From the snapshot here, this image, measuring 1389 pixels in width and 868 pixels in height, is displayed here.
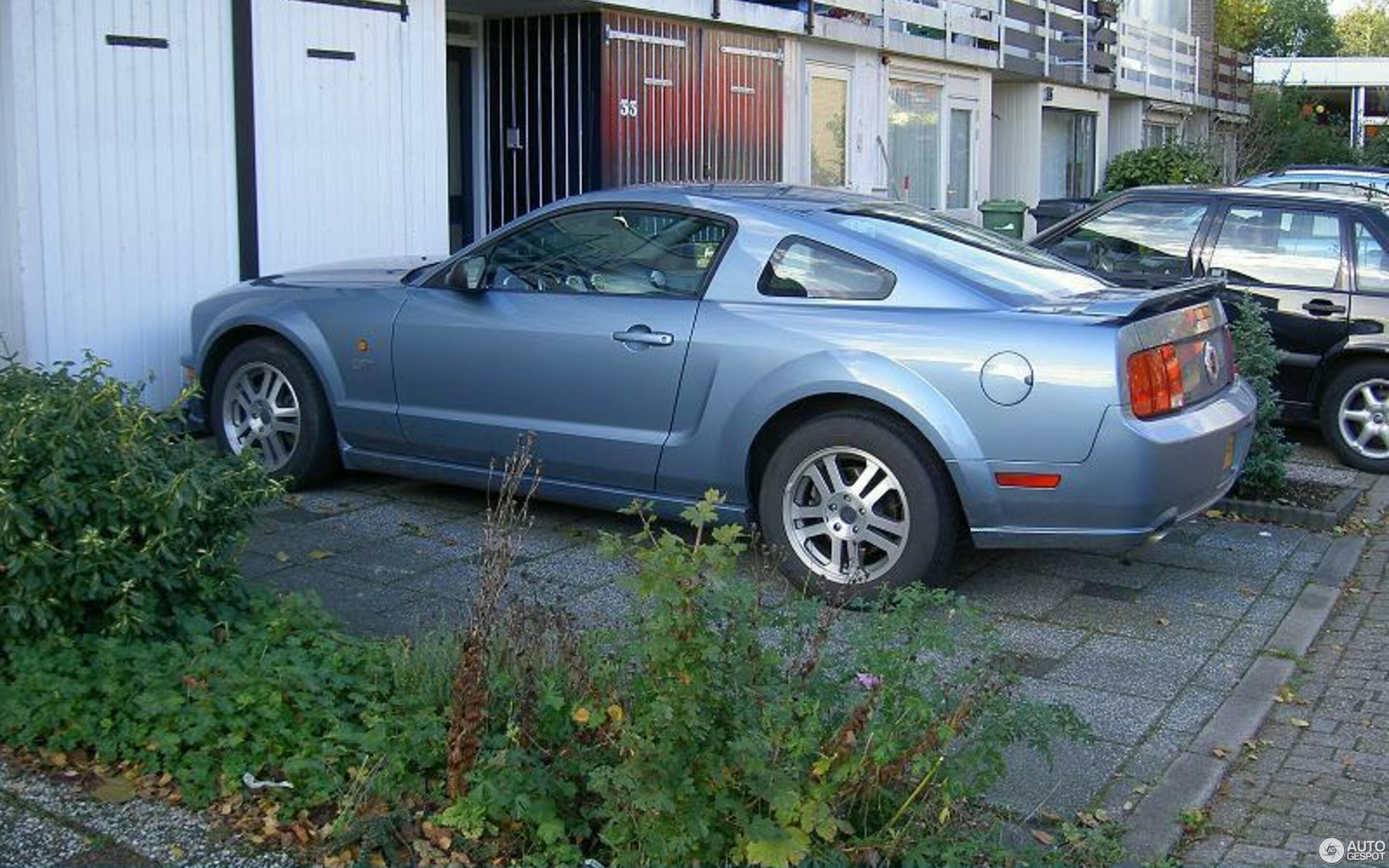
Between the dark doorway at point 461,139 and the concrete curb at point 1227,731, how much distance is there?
819 cm

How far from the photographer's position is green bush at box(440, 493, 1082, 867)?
→ 3.72 metres

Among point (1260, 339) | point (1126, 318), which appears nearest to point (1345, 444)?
point (1260, 339)

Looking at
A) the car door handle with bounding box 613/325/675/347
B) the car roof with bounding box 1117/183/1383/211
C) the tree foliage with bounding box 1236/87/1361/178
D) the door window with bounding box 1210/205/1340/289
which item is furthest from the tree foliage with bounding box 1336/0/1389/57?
the car door handle with bounding box 613/325/675/347

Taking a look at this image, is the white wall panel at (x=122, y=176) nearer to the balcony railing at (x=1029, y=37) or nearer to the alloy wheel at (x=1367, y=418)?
the balcony railing at (x=1029, y=37)

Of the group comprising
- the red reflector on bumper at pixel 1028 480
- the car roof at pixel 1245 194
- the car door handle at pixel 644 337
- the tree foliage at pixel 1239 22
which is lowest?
the red reflector on bumper at pixel 1028 480

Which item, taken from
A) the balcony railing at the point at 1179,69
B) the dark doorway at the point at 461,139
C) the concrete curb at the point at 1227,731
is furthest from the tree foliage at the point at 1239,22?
the concrete curb at the point at 1227,731

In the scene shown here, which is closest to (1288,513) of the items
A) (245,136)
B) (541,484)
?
(541,484)

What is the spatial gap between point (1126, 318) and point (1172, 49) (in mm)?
23625

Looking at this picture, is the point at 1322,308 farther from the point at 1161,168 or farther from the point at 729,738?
the point at 1161,168

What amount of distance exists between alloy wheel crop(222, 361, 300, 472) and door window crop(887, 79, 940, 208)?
10725 millimetres

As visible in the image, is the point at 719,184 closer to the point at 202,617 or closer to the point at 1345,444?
the point at 202,617

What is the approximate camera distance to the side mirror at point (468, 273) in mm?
7406

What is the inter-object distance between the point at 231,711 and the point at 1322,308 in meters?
7.66

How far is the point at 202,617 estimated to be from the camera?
505 centimetres
